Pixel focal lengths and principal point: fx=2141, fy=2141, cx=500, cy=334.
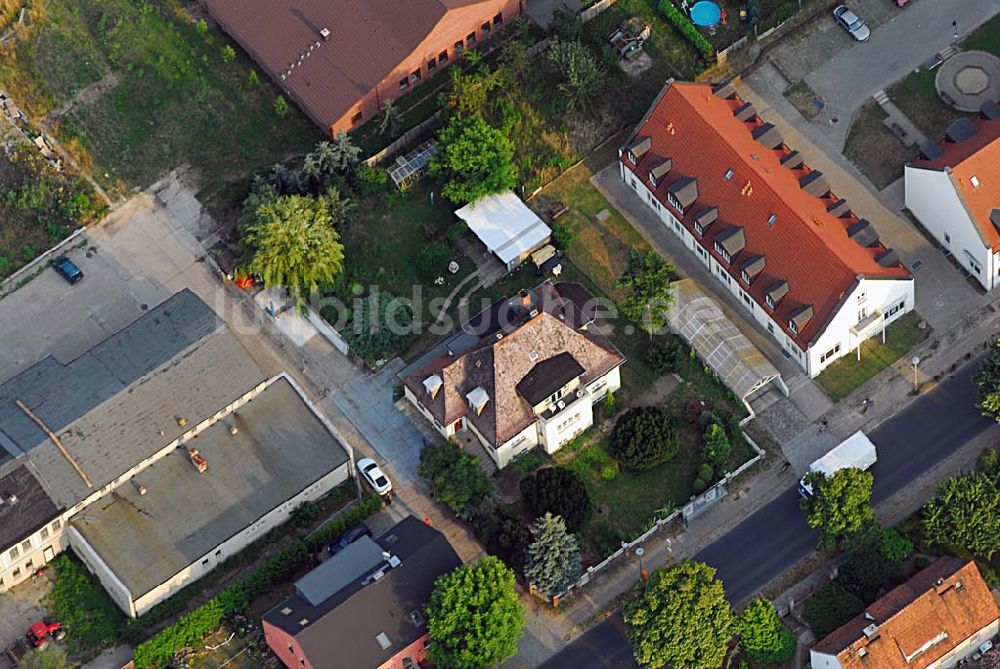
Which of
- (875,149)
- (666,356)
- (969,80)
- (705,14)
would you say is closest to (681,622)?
(666,356)

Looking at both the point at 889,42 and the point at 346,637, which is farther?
the point at 889,42

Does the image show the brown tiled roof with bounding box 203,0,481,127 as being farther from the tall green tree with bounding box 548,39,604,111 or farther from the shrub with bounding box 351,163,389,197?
the tall green tree with bounding box 548,39,604,111

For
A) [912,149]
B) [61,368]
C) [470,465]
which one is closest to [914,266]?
[912,149]

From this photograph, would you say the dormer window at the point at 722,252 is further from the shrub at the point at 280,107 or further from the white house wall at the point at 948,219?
the shrub at the point at 280,107

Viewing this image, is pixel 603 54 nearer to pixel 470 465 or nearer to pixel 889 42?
pixel 889 42

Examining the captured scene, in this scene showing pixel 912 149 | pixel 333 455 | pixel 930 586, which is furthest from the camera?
pixel 912 149

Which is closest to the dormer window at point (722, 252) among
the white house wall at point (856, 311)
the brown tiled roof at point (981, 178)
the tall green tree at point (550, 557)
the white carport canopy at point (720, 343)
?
the white carport canopy at point (720, 343)

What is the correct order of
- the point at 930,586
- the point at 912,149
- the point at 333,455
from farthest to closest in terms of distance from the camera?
the point at 912,149
the point at 333,455
the point at 930,586
